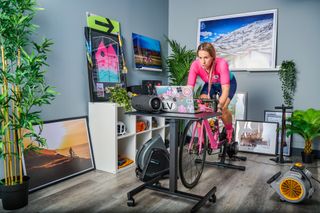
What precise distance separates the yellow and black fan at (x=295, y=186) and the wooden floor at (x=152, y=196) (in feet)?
0.24

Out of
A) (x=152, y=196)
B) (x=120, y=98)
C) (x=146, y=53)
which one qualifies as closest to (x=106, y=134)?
(x=120, y=98)

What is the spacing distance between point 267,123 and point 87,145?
252 centimetres

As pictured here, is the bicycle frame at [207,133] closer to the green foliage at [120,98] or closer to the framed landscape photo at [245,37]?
the green foliage at [120,98]

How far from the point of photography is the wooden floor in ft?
6.54

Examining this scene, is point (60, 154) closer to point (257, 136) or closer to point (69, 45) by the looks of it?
point (69, 45)

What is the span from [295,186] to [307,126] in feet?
4.68

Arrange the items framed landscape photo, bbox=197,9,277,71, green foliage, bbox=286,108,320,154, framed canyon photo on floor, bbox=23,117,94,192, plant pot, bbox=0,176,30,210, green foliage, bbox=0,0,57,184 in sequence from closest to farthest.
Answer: green foliage, bbox=0,0,57,184 < plant pot, bbox=0,176,30,210 < framed canyon photo on floor, bbox=23,117,94,192 < green foliage, bbox=286,108,320,154 < framed landscape photo, bbox=197,9,277,71

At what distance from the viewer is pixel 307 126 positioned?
3.20 metres

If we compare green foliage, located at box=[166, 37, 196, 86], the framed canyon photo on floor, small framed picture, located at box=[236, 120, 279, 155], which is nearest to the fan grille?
small framed picture, located at box=[236, 120, 279, 155]

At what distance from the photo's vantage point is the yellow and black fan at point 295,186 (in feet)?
6.67

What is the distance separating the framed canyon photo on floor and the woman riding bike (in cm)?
133

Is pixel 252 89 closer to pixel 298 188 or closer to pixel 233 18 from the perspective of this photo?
pixel 233 18

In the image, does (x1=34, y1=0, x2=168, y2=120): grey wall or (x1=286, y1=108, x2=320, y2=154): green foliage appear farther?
(x1=286, y1=108, x2=320, y2=154): green foliage

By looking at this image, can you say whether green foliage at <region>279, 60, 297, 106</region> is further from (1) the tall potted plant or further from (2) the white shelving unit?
(1) the tall potted plant
